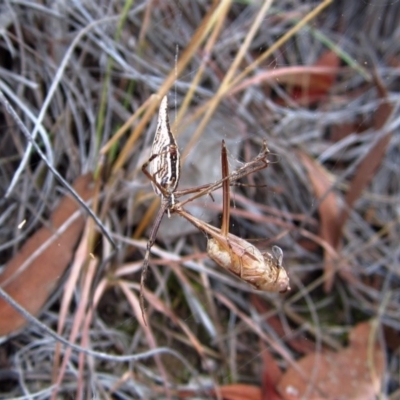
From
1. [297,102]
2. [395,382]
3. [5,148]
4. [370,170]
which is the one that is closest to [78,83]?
[5,148]

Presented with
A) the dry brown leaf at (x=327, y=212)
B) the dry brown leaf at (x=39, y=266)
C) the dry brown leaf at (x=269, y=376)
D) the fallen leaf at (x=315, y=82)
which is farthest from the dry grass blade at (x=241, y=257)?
the fallen leaf at (x=315, y=82)

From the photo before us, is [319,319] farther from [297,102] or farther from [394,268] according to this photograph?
[297,102]

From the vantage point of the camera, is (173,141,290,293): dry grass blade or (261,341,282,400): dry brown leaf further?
(261,341,282,400): dry brown leaf

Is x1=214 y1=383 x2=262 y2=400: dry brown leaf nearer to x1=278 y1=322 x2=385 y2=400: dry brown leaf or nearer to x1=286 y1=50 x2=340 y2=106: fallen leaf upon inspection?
x1=278 y1=322 x2=385 y2=400: dry brown leaf

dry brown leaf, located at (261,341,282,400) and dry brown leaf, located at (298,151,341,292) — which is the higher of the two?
dry brown leaf, located at (298,151,341,292)

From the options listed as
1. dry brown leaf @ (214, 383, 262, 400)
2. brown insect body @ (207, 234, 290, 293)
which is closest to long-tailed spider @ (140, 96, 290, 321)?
brown insect body @ (207, 234, 290, 293)

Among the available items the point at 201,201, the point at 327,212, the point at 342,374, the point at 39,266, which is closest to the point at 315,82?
the point at 327,212

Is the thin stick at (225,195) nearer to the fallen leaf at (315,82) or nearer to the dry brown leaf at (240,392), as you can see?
the dry brown leaf at (240,392)

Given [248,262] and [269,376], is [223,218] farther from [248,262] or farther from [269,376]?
[269,376]
